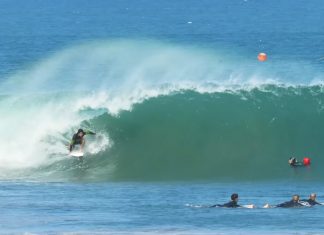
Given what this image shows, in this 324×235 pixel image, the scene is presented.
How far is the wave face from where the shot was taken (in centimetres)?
3838

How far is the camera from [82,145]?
3900 centimetres

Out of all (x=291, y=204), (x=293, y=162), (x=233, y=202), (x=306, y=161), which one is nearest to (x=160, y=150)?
(x=293, y=162)

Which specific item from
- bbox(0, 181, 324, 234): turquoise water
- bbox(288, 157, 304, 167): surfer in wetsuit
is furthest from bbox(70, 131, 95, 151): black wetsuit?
bbox(288, 157, 304, 167): surfer in wetsuit

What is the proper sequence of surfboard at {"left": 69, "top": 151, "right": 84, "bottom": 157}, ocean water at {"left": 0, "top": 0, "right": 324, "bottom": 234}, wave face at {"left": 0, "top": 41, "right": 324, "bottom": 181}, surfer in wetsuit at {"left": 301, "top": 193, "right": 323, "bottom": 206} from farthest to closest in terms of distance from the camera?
surfboard at {"left": 69, "top": 151, "right": 84, "bottom": 157} < wave face at {"left": 0, "top": 41, "right": 324, "bottom": 181} < surfer in wetsuit at {"left": 301, "top": 193, "right": 323, "bottom": 206} < ocean water at {"left": 0, "top": 0, "right": 324, "bottom": 234}

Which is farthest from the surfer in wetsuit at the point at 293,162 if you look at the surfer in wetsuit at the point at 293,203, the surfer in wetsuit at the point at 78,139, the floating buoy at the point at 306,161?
the surfer in wetsuit at the point at 293,203

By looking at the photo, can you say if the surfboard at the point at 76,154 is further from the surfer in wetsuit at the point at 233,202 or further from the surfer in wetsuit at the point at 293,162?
the surfer in wetsuit at the point at 233,202

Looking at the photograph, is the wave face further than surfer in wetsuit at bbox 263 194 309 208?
Yes

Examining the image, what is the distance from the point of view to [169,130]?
4159 centimetres

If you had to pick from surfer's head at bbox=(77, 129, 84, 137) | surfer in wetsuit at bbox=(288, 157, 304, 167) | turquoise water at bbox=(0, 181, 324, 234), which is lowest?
turquoise water at bbox=(0, 181, 324, 234)

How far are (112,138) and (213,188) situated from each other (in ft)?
20.7

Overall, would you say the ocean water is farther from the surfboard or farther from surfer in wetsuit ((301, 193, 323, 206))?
surfer in wetsuit ((301, 193, 323, 206))

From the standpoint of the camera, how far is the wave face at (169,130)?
126ft

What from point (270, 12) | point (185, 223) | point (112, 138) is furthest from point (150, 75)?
point (270, 12)

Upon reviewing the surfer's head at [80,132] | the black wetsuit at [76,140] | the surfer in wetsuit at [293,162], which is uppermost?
the surfer's head at [80,132]
